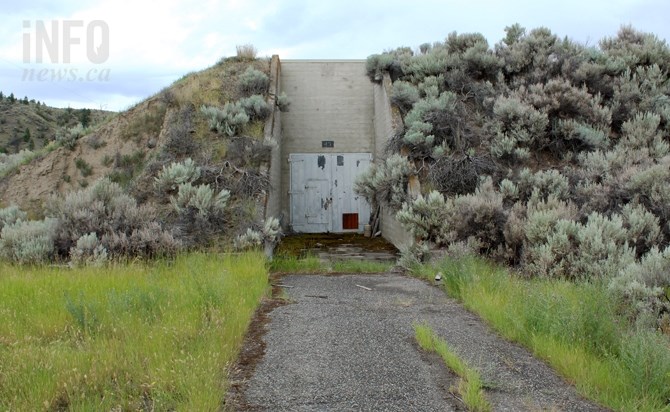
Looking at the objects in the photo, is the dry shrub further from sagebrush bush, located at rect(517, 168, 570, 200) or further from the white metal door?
the white metal door

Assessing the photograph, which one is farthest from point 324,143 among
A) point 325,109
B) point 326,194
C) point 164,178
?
Result: point 164,178

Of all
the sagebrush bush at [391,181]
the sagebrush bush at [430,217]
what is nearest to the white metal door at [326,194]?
the sagebrush bush at [391,181]

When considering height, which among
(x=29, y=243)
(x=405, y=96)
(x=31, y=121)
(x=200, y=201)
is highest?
(x=31, y=121)

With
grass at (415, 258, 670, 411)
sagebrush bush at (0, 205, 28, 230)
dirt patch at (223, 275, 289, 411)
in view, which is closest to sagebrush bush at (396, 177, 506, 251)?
grass at (415, 258, 670, 411)

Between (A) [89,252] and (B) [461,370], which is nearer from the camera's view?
(B) [461,370]

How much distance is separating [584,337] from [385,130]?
35.4ft

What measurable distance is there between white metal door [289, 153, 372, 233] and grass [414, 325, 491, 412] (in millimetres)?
10847

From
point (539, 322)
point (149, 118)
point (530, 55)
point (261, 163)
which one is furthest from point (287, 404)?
point (530, 55)

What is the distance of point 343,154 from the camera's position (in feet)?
55.1

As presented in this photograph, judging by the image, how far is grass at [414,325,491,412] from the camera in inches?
152

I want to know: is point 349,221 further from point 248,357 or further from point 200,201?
point 248,357

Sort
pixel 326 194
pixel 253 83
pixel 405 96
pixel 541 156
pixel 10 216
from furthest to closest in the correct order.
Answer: pixel 326 194 → pixel 253 83 → pixel 405 96 → pixel 541 156 → pixel 10 216

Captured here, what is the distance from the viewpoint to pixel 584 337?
16.0ft

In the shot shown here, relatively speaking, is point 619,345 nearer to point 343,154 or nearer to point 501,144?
point 501,144
